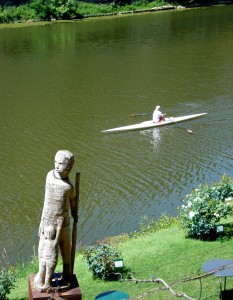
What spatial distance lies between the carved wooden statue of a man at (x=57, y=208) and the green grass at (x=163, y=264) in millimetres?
2320

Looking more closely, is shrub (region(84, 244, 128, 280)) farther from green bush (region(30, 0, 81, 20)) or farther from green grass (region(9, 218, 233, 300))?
green bush (region(30, 0, 81, 20))

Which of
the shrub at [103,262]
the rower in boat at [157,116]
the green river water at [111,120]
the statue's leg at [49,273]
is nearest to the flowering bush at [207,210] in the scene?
the shrub at [103,262]

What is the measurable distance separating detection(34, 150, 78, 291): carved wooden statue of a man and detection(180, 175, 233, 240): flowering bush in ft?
13.7

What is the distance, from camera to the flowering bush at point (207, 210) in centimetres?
1095

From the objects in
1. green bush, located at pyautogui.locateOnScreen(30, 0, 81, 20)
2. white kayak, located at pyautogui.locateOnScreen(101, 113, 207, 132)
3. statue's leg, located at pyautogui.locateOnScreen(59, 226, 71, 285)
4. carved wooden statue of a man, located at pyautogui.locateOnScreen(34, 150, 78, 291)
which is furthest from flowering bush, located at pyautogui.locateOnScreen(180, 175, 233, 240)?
green bush, located at pyautogui.locateOnScreen(30, 0, 81, 20)

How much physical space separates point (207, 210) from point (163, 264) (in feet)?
4.31

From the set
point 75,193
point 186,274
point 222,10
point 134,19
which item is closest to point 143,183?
point 186,274

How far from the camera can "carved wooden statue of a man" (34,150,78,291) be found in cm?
706

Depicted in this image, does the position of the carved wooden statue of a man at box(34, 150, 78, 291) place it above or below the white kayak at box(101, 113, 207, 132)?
above

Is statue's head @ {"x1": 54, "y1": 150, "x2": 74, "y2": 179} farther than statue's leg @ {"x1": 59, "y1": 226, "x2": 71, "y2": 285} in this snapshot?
No

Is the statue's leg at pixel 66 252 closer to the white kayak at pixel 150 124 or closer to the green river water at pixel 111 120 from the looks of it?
the green river water at pixel 111 120

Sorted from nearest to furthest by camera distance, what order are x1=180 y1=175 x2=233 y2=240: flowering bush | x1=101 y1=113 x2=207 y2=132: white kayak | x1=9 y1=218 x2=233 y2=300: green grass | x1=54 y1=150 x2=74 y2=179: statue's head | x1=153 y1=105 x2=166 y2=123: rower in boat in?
x1=54 y1=150 x2=74 y2=179: statue's head → x1=9 y1=218 x2=233 y2=300: green grass → x1=180 y1=175 x2=233 y2=240: flowering bush → x1=101 y1=113 x2=207 y2=132: white kayak → x1=153 y1=105 x2=166 y2=123: rower in boat

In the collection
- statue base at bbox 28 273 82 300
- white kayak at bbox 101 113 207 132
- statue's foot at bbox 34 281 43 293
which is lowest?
white kayak at bbox 101 113 207 132

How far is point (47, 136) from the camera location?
22.1 meters
